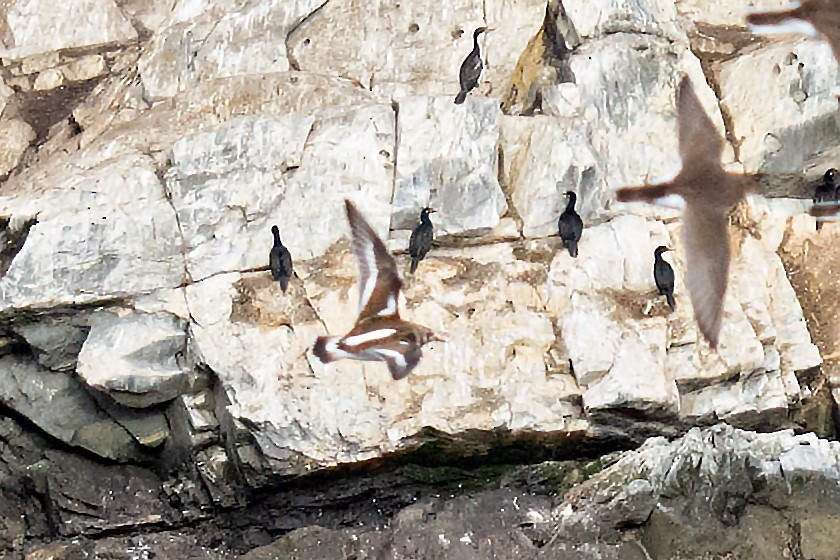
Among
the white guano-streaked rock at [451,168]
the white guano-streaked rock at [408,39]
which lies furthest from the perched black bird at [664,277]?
the white guano-streaked rock at [408,39]

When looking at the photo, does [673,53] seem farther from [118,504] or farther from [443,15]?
[118,504]

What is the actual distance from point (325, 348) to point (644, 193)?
122 inches

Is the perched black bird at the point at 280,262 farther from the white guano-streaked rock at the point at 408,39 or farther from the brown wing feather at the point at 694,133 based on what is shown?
the brown wing feather at the point at 694,133

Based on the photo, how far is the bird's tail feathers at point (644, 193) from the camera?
36.3 ft

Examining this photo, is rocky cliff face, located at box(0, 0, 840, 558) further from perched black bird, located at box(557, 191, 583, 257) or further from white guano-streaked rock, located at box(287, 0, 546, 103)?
perched black bird, located at box(557, 191, 583, 257)

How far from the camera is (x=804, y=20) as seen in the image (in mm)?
12344

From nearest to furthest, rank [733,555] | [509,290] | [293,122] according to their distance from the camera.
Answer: [733,555], [509,290], [293,122]

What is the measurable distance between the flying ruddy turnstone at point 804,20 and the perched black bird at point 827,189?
1.21 metres

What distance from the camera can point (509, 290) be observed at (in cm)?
1037

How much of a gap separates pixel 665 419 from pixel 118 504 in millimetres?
4399

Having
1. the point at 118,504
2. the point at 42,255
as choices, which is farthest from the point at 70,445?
the point at 42,255

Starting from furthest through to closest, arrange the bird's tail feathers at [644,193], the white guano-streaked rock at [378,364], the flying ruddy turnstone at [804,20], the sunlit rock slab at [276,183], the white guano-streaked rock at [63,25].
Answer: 1. the white guano-streaked rock at [63,25]
2. the flying ruddy turnstone at [804,20]
3. the bird's tail feathers at [644,193]
4. the sunlit rock slab at [276,183]
5. the white guano-streaked rock at [378,364]

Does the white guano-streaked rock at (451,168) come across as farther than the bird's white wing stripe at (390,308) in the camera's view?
Yes

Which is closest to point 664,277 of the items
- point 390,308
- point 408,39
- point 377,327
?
point 390,308
